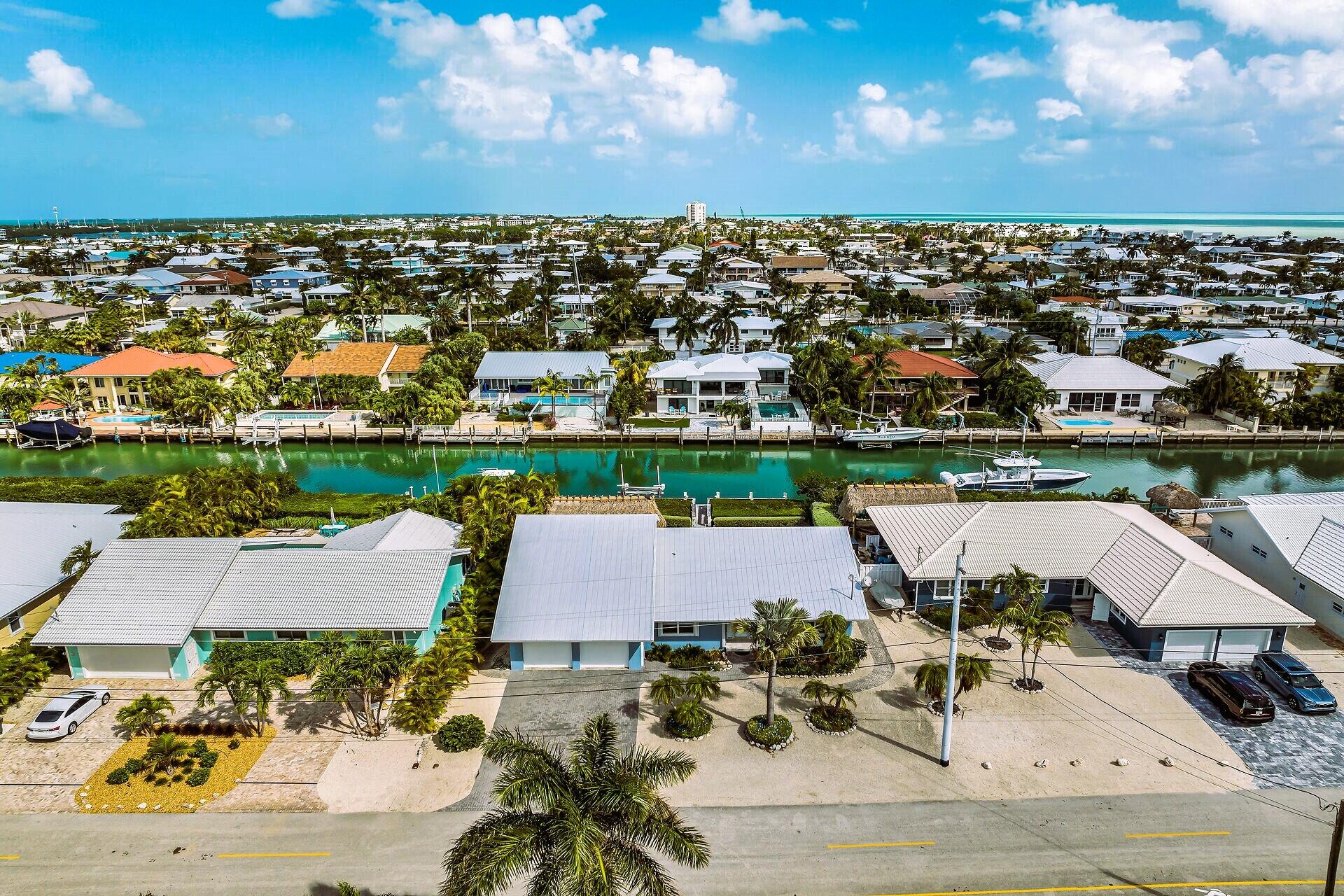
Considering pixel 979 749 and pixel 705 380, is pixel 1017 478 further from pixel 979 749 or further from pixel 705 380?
pixel 979 749

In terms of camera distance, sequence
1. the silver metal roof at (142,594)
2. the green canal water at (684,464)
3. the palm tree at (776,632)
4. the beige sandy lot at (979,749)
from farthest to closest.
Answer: the green canal water at (684,464), the silver metal roof at (142,594), the palm tree at (776,632), the beige sandy lot at (979,749)

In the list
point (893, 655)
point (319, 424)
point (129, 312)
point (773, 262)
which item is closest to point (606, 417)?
point (319, 424)

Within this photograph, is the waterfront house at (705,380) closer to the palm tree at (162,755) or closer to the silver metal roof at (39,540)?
the silver metal roof at (39,540)

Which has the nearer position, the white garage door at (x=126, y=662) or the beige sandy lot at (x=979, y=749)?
the beige sandy lot at (x=979, y=749)

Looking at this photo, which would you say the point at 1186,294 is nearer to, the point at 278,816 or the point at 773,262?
the point at 773,262

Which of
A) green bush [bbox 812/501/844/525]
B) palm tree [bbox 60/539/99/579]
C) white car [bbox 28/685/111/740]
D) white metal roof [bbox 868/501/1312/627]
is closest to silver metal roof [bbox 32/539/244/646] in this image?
white car [bbox 28/685/111/740]

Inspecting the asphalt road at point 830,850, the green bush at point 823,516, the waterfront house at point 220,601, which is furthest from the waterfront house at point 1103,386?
the waterfront house at point 220,601
